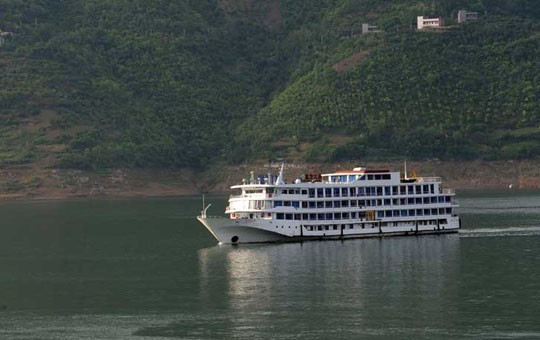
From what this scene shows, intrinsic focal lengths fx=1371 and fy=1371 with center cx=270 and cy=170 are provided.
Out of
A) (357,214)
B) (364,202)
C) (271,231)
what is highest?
(364,202)

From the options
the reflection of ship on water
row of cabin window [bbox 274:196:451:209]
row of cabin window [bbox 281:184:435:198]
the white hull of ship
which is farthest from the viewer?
row of cabin window [bbox 281:184:435:198]

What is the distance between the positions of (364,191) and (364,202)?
1138 mm

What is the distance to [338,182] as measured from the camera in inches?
5522

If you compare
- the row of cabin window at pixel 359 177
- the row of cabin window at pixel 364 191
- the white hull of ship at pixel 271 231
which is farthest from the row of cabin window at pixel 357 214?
the row of cabin window at pixel 359 177

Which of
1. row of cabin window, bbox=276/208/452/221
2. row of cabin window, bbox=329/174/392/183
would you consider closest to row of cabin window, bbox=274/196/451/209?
row of cabin window, bbox=276/208/452/221

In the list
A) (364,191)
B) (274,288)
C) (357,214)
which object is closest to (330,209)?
(357,214)

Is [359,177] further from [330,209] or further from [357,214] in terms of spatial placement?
[330,209]

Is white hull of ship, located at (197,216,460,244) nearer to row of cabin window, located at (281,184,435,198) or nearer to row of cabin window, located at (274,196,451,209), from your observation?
row of cabin window, located at (274,196,451,209)

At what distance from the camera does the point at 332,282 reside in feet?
355

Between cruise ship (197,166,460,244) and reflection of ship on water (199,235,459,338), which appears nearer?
reflection of ship on water (199,235,459,338)

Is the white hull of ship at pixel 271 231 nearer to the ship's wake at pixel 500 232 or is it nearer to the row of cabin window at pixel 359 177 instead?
the row of cabin window at pixel 359 177

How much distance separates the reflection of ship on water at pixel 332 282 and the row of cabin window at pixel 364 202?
12.6 ft

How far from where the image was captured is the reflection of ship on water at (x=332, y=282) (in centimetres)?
9194

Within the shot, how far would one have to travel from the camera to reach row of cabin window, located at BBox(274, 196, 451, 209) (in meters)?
138
